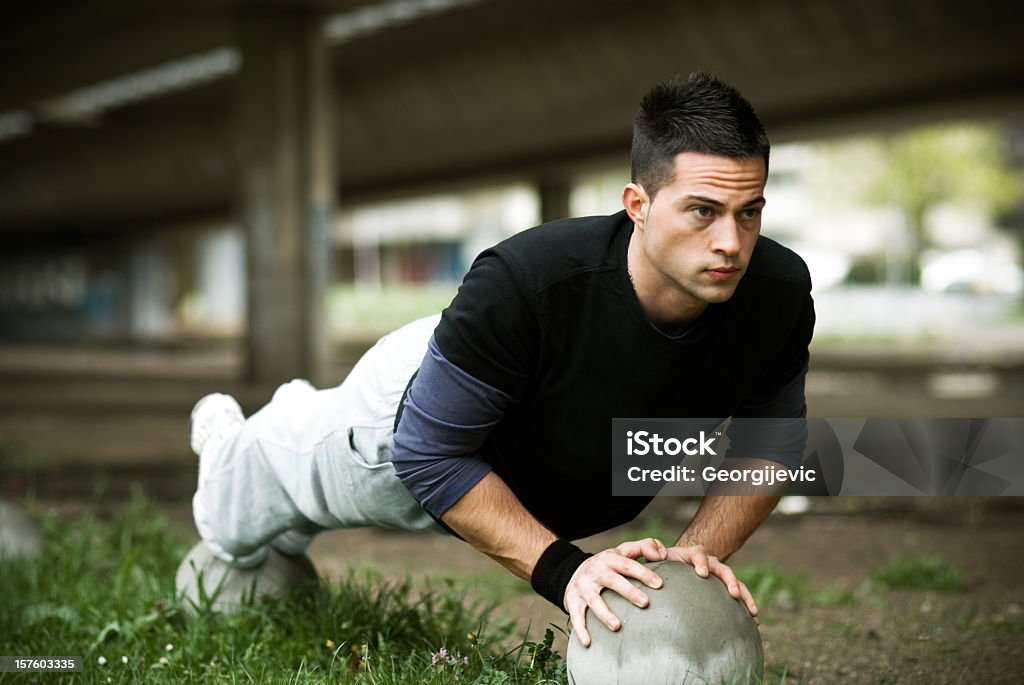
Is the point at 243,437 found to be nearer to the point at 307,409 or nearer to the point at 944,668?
the point at 307,409

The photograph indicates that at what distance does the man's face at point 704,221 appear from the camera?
3248 mm

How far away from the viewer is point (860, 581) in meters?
6.48

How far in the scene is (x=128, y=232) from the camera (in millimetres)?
45125

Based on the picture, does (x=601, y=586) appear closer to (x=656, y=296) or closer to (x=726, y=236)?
(x=656, y=296)

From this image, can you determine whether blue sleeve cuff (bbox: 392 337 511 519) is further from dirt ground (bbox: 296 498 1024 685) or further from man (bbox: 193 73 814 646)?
dirt ground (bbox: 296 498 1024 685)

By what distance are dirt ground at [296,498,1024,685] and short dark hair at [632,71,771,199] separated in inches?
63.4

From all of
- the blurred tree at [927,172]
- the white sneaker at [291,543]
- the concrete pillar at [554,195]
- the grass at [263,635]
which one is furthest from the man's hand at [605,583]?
the blurred tree at [927,172]

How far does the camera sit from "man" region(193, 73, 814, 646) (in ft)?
10.8

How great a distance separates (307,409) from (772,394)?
5.19ft

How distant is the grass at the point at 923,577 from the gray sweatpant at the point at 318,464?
2.92 meters

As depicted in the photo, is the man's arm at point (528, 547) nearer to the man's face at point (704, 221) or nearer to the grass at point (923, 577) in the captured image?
the man's face at point (704, 221)

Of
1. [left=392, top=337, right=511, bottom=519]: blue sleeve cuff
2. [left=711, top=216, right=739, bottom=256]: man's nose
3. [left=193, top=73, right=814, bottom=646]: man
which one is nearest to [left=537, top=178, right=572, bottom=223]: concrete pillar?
[left=193, top=73, right=814, bottom=646]: man

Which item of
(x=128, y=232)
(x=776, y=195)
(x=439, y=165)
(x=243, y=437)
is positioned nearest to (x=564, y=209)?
(x=439, y=165)

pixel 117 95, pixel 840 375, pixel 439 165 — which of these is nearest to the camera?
pixel 840 375
